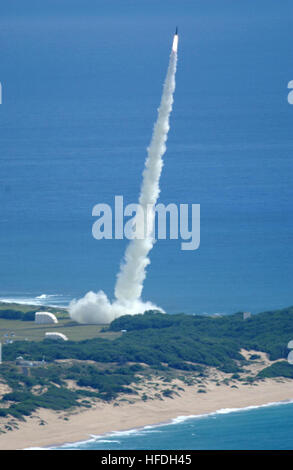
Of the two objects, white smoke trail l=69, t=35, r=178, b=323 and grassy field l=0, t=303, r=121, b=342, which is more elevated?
white smoke trail l=69, t=35, r=178, b=323

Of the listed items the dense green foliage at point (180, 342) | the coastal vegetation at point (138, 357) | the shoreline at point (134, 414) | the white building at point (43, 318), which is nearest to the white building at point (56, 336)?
the coastal vegetation at point (138, 357)

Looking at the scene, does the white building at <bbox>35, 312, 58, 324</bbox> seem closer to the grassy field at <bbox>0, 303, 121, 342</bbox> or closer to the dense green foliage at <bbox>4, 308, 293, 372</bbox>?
the grassy field at <bbox>0, 303, 121, 342</bbox>

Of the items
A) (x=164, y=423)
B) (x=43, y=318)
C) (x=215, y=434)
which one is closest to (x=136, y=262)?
(x=43, y=318)

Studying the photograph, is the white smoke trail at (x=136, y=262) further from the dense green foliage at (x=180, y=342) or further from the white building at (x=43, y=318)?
the dense green foliage at (x=180, y=342)

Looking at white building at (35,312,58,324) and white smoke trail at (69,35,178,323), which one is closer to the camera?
white smoke trail at (69,35,178,323)

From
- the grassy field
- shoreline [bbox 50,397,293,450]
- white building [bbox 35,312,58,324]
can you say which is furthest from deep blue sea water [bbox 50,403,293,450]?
white building [bbox 35,312,58,324]
